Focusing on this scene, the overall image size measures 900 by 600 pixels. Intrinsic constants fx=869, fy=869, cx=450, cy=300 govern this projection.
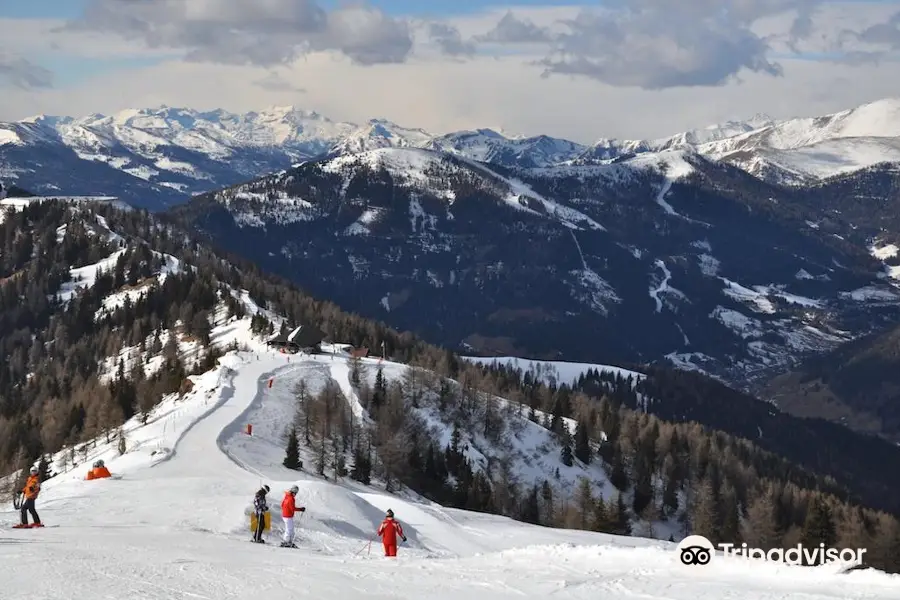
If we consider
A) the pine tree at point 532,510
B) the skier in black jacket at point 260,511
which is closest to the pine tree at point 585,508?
the pine tree at point 532,510

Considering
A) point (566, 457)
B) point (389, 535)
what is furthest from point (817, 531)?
point (389, 535)

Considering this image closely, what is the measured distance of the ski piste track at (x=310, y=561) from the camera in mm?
31359

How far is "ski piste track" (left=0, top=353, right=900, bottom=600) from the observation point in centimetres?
3136

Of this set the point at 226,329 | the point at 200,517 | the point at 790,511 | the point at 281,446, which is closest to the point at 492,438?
the point at 281,446

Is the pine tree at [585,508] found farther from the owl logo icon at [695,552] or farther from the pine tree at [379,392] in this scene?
the owl logo icon at [695,552]

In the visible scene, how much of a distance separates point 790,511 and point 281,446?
9760 centimetres

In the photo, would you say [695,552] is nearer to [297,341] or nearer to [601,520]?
[601,520]

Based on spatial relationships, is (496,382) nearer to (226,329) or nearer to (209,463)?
(226,329)

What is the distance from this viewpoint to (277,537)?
46.6 metres

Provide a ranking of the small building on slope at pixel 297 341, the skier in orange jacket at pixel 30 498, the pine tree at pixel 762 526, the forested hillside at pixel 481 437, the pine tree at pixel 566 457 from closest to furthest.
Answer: the skier in orange jacket at pixel 30 498 → the forested hillside at pixel 481 437 → the pine tree at pixel 762 526 → the pine tree at pixel 566 457 → the small building on slope at pixel 297 341

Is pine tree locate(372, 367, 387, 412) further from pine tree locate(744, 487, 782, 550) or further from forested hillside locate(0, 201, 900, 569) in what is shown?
pine tree locate(744, 487, 782, 550)

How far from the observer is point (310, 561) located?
38.0 m

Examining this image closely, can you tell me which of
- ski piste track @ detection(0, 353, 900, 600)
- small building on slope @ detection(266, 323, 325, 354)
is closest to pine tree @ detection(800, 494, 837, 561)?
ski piste track @ detection(0, 353, 900, 600)

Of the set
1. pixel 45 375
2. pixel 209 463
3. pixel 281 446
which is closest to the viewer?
pixel 209 463
